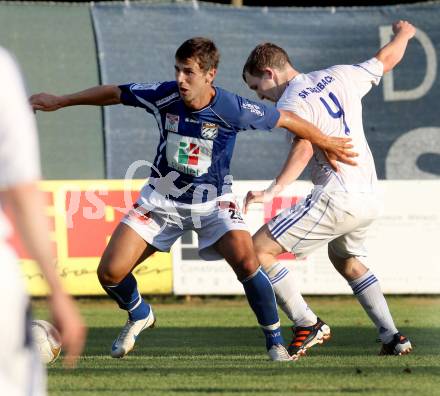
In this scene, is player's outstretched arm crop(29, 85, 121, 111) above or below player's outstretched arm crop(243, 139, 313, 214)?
above

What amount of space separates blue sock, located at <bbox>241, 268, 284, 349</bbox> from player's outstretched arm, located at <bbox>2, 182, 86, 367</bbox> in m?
4.46

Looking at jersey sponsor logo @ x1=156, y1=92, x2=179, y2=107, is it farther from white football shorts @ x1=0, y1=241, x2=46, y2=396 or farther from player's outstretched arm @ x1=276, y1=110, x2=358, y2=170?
white football shorts @ x1=0, y1=241, x2=46, y2=396

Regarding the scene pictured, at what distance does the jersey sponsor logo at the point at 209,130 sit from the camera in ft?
24.3

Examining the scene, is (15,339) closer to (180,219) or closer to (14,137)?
(14,137)

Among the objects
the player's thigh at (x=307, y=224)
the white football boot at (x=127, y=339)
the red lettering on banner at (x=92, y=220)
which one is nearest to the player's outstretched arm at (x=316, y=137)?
the player's thigh at (x=307, y=224)

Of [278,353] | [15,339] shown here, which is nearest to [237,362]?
[278,353]

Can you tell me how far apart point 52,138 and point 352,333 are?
18.5 ft

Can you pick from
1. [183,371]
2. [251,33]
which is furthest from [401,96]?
[183,371]

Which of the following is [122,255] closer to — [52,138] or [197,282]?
[197,282]

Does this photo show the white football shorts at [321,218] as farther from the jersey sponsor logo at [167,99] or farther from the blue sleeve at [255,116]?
the jersey sponsor logo at [167,99]

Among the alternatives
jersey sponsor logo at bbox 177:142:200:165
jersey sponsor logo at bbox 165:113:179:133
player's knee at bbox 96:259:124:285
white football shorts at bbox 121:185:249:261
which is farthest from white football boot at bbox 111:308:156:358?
jersey sponsor logo at bbox 165:113:179:133

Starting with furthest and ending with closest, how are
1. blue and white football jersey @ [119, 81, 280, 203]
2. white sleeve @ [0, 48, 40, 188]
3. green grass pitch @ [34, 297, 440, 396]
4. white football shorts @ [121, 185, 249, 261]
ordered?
white football shorts @ [121, 185, 249, 261] < blue and white football jersey @ [119, 81, 280, 203] < green grass pitch @ [34, 297, 440, 396] < white sleeve @ [0, 48, 40, 188]

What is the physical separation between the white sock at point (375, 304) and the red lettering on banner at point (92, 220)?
5.16 meters

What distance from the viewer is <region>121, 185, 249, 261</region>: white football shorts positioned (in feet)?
24.6
